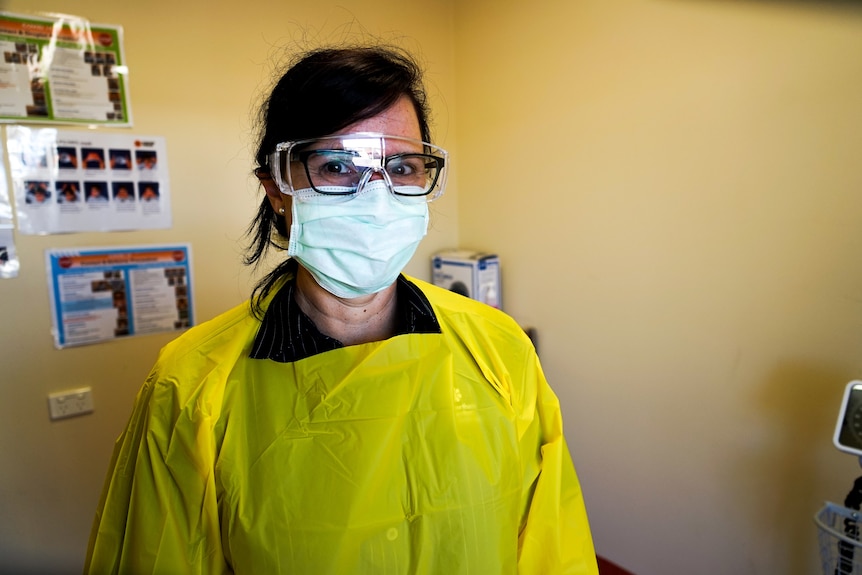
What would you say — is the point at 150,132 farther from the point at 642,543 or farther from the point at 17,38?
the point at 642,543

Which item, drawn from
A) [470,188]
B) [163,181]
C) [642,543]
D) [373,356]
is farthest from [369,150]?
[642,543]

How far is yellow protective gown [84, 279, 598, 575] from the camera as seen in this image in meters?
0.74

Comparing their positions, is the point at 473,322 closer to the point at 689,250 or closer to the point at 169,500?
the point at 169,500

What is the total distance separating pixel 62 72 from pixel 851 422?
7.19 ft

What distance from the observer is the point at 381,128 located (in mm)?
886

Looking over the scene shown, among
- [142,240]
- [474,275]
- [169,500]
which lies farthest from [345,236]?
[474,275]

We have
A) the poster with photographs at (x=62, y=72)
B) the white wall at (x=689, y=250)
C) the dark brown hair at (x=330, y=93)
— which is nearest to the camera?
the dark brown hair at (x=330, y=93)

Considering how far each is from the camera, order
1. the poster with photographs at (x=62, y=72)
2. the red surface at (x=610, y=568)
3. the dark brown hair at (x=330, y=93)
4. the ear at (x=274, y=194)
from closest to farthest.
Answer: the dark brown hair at (x=330, y=93)
the ear at (x=274, y=194)
the poster with photographs at (x=62, y=72)
the red surface at (x=610, y=568)

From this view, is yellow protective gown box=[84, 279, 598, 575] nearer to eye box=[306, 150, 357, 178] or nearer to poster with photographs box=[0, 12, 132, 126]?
eye box=[306, 150, 357, 178]

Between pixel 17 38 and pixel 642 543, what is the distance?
2.53 meters

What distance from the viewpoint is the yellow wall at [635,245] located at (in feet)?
4.11

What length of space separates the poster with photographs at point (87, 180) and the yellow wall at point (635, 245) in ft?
0.16

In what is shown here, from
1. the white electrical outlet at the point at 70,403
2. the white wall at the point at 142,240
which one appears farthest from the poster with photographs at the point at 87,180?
the white electrical outlet at the point at 70,403

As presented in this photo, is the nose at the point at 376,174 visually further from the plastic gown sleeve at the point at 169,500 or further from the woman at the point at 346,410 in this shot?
the plastic gown sleeve at the point at 169,500
